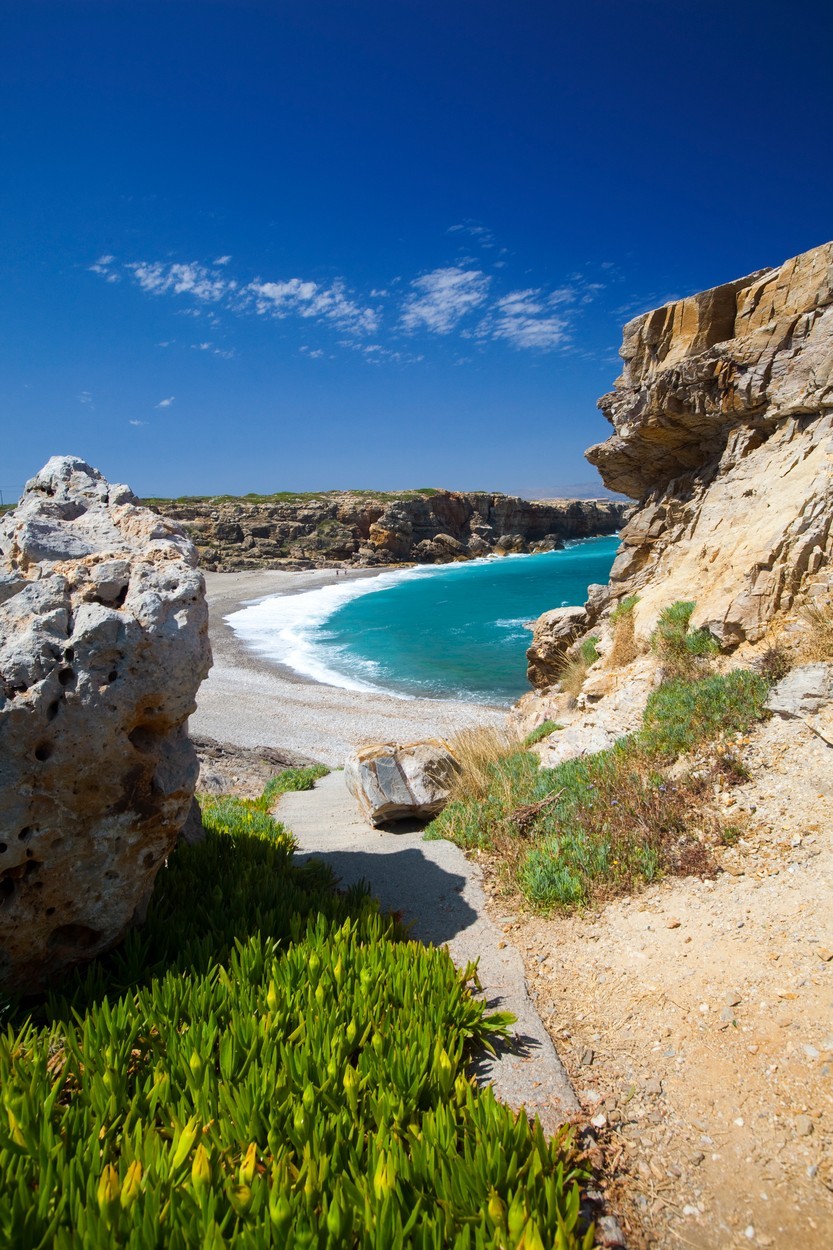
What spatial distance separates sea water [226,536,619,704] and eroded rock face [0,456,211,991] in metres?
20.8

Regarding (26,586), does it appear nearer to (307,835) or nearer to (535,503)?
(307,835)

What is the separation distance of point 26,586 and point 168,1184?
3741 mm

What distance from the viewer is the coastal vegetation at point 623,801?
18.0 feet

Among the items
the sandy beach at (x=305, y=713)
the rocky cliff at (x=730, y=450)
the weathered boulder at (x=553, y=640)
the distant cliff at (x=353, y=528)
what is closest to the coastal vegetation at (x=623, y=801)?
the rocky cliff at (x=730, y=450)

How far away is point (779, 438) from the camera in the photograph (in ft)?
36.4

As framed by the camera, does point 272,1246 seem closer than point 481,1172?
Yes

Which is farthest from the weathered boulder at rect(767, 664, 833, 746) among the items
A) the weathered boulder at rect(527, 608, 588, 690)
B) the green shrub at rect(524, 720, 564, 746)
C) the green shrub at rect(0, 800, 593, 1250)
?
the weathered boulder at rect(527, 608, 588, 690)

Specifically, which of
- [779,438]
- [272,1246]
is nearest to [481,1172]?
[272,1246]

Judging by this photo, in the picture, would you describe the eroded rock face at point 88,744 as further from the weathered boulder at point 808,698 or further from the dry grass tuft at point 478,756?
the weathered boulder at point 808,698

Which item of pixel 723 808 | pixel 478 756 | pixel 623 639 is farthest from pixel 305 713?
pixel 723 808

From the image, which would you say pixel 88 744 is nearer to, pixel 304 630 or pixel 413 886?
pixel 413 886

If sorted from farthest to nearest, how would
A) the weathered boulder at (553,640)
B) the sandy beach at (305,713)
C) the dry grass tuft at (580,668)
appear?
Answer: the sandy beach at (305,713) < the weathered boulder at (553,640) < the dry grass tuft at (580,668)

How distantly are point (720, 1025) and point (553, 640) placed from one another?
13478 millimetres

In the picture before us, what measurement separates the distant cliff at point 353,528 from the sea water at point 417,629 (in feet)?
44.3
